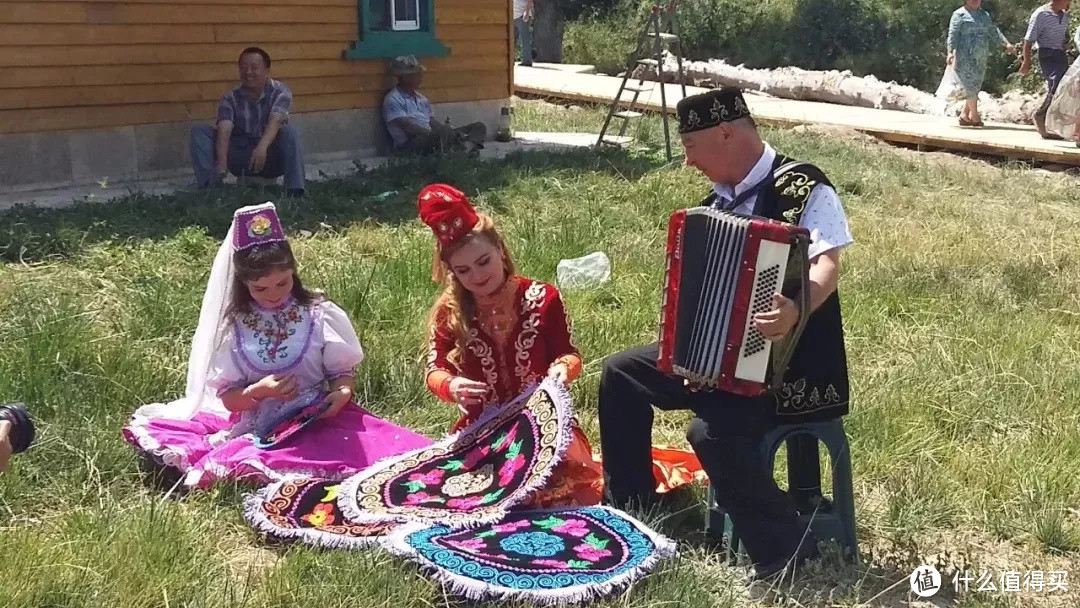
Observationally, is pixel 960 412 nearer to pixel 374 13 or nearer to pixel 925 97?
pixel 374 13

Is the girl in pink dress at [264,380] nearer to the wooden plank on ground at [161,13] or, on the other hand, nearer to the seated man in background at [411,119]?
the wooden plank on ground at [161,13]

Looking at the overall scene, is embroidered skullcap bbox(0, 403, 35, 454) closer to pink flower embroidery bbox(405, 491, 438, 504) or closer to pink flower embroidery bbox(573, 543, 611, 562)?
pink flower embroidery bbox(405, 491, 438, 504)

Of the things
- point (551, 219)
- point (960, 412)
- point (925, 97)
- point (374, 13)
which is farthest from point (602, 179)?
point (925, 97)

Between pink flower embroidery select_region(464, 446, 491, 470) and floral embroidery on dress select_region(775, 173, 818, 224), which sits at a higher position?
floral embroidery on dress select_region(775, 173, 818, 224)

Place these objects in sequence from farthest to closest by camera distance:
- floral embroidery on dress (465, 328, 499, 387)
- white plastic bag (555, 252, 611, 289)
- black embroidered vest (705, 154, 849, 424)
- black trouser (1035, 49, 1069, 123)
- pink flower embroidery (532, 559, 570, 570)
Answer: black trouser (1035, 49, 1069, 123)
white plastic bag (555, 252, 611, 289)
floral embroidery on dress (465, 328, 499, 387)
black embroidered vest (705, 154, 849, 424)
pink flower embroidery (532, 559, 570, 570)

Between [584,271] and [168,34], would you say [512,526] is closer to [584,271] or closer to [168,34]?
[584,271]

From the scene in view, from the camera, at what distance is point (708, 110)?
133 inches

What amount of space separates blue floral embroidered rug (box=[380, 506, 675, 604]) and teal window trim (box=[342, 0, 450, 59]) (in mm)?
8203

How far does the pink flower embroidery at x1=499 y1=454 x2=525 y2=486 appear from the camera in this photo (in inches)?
148

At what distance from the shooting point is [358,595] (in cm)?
309

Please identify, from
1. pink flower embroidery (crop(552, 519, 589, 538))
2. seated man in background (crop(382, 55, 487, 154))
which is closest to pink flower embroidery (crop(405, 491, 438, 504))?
pink flower embroidery (crop(552, 519, 589, 538))

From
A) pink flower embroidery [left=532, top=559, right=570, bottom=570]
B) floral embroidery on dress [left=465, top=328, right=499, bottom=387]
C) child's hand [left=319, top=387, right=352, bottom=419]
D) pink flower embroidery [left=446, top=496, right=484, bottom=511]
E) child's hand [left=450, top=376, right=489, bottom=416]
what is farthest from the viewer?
child's hand [left=319, top=387, right=352, bottom=419]

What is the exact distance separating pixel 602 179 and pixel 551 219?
5.40ft

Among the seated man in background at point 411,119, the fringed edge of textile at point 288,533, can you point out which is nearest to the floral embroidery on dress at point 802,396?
the fringed edge of textile at point 288,533
